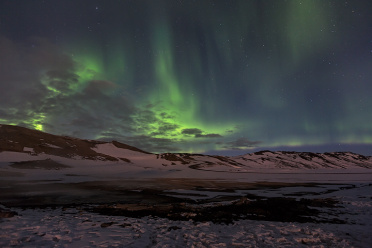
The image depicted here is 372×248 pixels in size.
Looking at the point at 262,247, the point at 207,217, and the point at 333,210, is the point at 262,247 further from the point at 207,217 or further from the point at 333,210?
the point at 333,210

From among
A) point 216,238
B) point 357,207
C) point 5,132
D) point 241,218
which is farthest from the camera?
point 5,132

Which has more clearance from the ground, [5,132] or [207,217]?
[5,132]

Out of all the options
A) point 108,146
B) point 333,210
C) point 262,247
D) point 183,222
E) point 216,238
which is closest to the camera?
point 262,247

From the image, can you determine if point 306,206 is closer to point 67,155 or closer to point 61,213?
point 61,213

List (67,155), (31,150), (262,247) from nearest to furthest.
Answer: (262,247), (31,150), (67,155)

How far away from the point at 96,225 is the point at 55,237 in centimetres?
184

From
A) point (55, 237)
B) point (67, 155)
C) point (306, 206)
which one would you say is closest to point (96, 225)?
point (55, 237)

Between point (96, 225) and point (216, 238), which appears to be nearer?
point (216, 238)

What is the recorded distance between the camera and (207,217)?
37.6ft

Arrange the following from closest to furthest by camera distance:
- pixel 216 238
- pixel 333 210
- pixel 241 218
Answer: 1. pixel 216 238
2. pixel 241 218
3. pixel 333 210

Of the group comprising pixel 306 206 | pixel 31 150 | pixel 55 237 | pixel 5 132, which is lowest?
pixel 55 237

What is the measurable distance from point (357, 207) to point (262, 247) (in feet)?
36.0

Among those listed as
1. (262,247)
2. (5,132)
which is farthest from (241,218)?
(5,132)

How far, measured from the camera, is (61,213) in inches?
460
